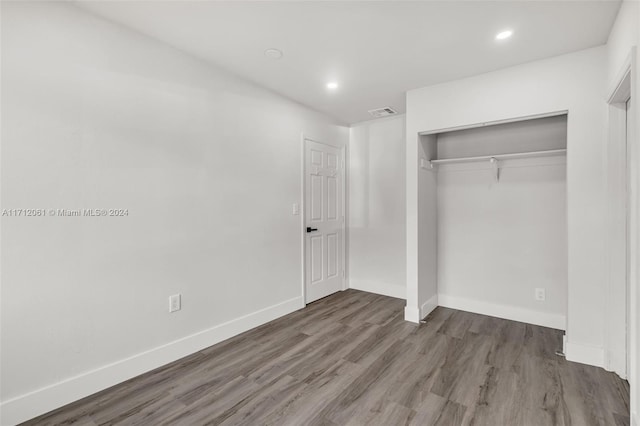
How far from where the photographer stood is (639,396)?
1.53 metres

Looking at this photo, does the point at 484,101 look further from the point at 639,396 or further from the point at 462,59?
the point at 639,396

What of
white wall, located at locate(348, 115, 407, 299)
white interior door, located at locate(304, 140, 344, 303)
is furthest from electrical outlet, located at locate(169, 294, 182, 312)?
white wall, located at locate(348, 115, 407, 299)

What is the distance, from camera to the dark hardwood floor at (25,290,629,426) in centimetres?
185

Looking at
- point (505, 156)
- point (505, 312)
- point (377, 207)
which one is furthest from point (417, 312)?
point (505, 156)

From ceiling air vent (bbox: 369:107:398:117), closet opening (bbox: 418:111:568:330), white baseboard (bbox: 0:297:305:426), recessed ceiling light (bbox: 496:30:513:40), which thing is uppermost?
ceiling air vent (bbox: 369:107:398:117)

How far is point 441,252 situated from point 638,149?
7.79 ft

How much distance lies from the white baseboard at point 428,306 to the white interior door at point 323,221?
52.5 inches

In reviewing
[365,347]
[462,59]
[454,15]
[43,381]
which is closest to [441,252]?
[365,347]

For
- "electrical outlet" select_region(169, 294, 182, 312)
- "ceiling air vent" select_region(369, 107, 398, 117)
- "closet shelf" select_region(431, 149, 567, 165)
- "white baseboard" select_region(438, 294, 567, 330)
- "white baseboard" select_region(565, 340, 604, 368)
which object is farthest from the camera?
"ceiling air vent" select_region(369, 107, 398, 117)

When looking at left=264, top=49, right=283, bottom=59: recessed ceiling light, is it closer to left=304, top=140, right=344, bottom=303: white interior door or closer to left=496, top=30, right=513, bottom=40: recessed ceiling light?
left=304, top=140, right=344, bottom=303: white interior door

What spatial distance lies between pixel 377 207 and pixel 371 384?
102 inches

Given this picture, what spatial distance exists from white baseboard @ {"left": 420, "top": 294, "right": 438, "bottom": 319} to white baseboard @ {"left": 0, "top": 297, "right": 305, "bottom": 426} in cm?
181

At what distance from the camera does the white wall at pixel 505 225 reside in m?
3.12

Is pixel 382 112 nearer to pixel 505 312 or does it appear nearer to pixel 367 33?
pixel 367 33
